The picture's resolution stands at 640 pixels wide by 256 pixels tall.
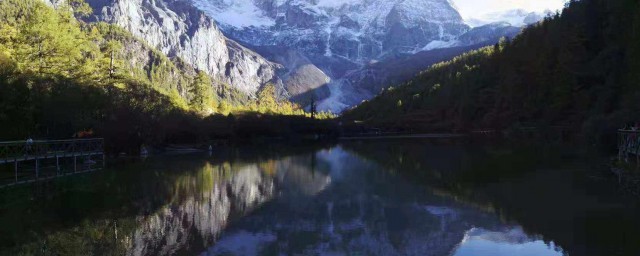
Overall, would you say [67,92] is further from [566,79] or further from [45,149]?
[566,79]

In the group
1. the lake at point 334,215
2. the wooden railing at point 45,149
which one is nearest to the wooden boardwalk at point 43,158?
the wooden railing at point 45,149

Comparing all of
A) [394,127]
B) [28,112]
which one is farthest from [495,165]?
[394,127]

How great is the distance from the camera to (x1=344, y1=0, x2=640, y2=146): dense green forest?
57.6 m

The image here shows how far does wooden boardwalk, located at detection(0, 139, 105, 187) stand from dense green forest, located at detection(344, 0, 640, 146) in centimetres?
4201

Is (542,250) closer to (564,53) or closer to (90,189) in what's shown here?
(90,189)

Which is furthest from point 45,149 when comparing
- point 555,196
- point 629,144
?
point 629,144

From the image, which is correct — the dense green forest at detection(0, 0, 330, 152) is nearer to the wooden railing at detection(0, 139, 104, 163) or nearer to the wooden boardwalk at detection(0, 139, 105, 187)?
the wooden boardwalk at detection(0, 139, 105, 187)

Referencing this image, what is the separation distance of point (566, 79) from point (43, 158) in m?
74.2

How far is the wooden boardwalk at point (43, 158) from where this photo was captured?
3173cm

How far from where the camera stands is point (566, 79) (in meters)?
82.4

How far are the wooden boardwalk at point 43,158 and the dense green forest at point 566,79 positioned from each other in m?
42.0

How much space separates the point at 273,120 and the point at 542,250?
111156 mm

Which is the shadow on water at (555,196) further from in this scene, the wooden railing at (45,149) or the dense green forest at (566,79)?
the wooden railing at (45,149)

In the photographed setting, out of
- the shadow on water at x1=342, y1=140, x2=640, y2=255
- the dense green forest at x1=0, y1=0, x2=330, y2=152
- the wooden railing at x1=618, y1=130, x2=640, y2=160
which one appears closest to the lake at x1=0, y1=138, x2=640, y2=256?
the shadow on water at x1=342, y1=140, x2=640, y2=255
